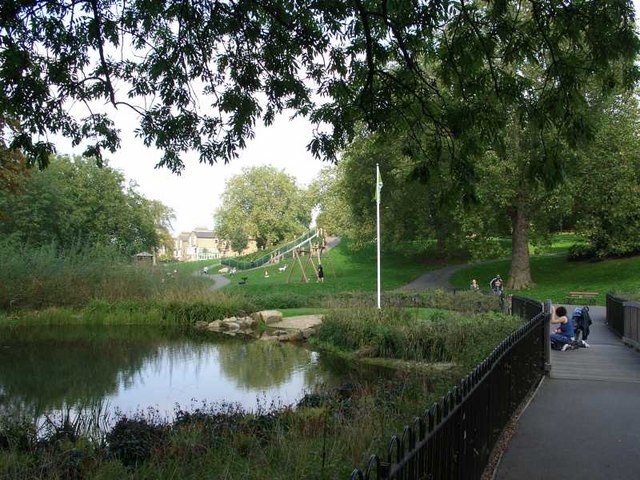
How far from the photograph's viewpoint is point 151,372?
1502 centimetres

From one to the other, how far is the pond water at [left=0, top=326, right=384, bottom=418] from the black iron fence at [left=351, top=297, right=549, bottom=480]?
4.52 m

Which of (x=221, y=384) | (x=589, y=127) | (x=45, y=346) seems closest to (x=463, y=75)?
(x=589, y=127)

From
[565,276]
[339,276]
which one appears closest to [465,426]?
[565,276]

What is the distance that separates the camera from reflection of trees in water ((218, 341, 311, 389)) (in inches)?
548

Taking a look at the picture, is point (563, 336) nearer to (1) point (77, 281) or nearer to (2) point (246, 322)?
(2) point (246, 322)

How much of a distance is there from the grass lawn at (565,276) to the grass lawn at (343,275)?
4891 millimetres

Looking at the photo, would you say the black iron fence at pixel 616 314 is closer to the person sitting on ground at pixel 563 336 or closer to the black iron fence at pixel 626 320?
the black iron fence at pixel 626 320

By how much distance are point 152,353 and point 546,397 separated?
12.6m

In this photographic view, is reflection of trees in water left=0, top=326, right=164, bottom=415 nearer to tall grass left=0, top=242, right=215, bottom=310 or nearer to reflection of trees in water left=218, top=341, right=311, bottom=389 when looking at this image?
reflection of trees in water left=218, top=341, right=311, bottom=389

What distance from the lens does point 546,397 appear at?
8727 mm

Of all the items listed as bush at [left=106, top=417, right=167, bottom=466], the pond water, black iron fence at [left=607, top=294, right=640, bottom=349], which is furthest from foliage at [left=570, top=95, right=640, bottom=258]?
bush at [left=106, top=417, right=167, bottom=466]

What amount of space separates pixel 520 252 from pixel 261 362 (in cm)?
2233

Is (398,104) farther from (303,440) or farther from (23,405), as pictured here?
(23,405)

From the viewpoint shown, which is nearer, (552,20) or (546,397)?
(552,20)
